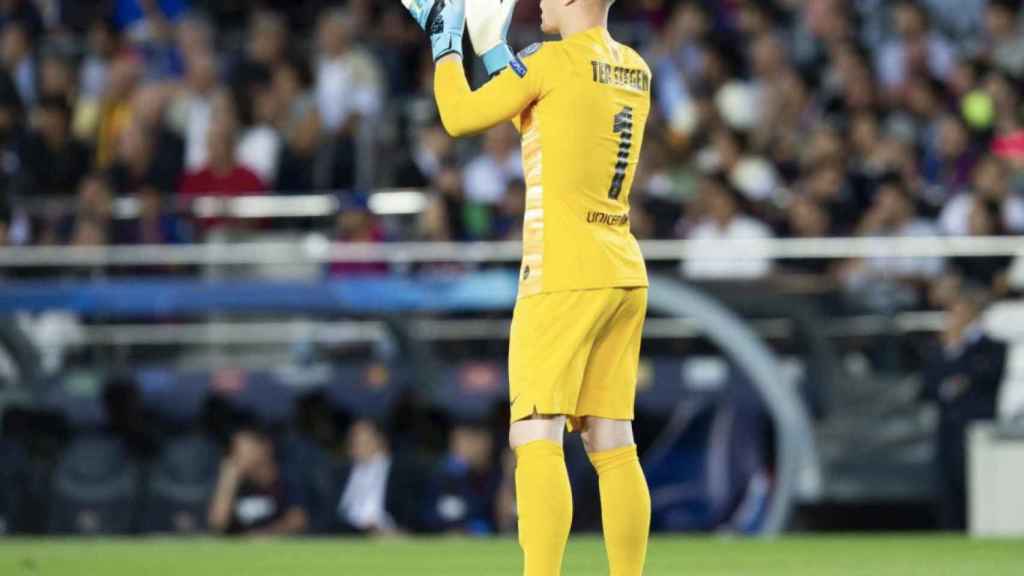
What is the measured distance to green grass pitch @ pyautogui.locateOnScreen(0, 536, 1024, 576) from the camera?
9.93m

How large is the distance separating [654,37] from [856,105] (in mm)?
2381

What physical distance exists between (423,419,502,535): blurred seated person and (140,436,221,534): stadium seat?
174 centimetres

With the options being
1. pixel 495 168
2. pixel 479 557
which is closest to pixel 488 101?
pixel 479 557

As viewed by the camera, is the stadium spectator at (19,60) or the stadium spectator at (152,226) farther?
the stadium spectator at (19,60)

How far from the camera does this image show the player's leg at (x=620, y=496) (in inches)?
253

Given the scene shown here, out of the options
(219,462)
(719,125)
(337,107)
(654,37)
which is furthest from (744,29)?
(219,462)

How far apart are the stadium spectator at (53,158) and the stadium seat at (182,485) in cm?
302

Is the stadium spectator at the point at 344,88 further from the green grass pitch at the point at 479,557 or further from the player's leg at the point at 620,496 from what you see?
the player's leg at the point at 620,496

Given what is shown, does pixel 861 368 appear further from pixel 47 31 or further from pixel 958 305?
pixel 47 31

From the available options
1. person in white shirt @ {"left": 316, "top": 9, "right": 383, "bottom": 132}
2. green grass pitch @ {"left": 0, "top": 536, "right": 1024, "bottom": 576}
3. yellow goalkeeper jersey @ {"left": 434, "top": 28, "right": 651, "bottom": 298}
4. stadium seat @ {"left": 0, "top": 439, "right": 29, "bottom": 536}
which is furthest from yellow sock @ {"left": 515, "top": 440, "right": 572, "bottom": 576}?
person in white shirt @ {"left": 316, "top": 9, "right": 383, "bottom": 132}

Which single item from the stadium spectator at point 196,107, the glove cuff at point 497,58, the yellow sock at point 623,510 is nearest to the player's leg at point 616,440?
the yellow sock at point 623,510

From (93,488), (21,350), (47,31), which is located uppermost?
(47,31)

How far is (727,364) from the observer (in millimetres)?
14133

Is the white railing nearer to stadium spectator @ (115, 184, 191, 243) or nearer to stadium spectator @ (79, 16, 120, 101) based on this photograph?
stadium spectator @ (115, 184, 191, 243)
